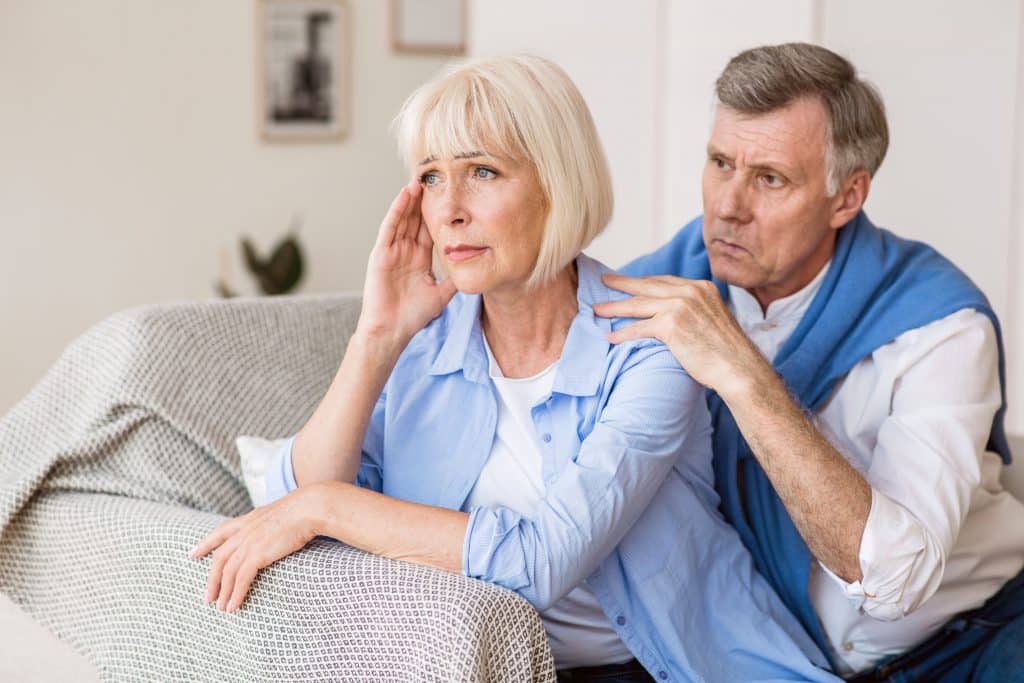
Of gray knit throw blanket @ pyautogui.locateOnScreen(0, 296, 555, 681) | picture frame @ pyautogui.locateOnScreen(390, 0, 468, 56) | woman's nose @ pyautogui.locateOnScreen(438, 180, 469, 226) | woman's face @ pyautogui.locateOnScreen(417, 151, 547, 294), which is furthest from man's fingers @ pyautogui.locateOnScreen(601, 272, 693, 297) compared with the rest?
picture frame @ pyautogui.locateOnScreen(390, 0, 468, 56)

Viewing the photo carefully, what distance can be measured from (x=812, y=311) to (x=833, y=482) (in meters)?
0.43

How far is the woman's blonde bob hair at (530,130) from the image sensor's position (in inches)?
64.2

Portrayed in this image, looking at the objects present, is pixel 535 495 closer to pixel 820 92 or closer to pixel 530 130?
pixel 530 130

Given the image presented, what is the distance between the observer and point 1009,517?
2057 mm

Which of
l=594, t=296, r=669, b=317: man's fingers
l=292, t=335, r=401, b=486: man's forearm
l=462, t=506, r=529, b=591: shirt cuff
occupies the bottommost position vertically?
l=462, t=506, r=529, b=591: shirt cuff

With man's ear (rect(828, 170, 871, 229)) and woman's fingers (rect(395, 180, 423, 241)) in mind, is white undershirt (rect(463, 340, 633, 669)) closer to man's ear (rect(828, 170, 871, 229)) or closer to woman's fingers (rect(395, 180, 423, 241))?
woman's fingers (rect(395, 180, 423, 241))

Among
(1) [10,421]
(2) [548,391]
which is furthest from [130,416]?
(2) [548,391]

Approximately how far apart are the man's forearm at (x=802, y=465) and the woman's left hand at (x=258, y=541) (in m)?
0.57

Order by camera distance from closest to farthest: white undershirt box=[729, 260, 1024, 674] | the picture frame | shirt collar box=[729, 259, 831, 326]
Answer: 1. white undershirt box=[729, 260, 1024, 674]
2. shirt collar box=[729, 259, 831, 326]
3. the picture frame

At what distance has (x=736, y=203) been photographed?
200cm

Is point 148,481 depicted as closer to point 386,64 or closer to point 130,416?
point 130,416

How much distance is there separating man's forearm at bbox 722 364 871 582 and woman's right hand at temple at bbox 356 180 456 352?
46 cm

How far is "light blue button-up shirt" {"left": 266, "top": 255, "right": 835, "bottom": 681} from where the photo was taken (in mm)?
1555

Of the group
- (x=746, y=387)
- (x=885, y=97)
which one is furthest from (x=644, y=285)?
(x=885, y=97)
